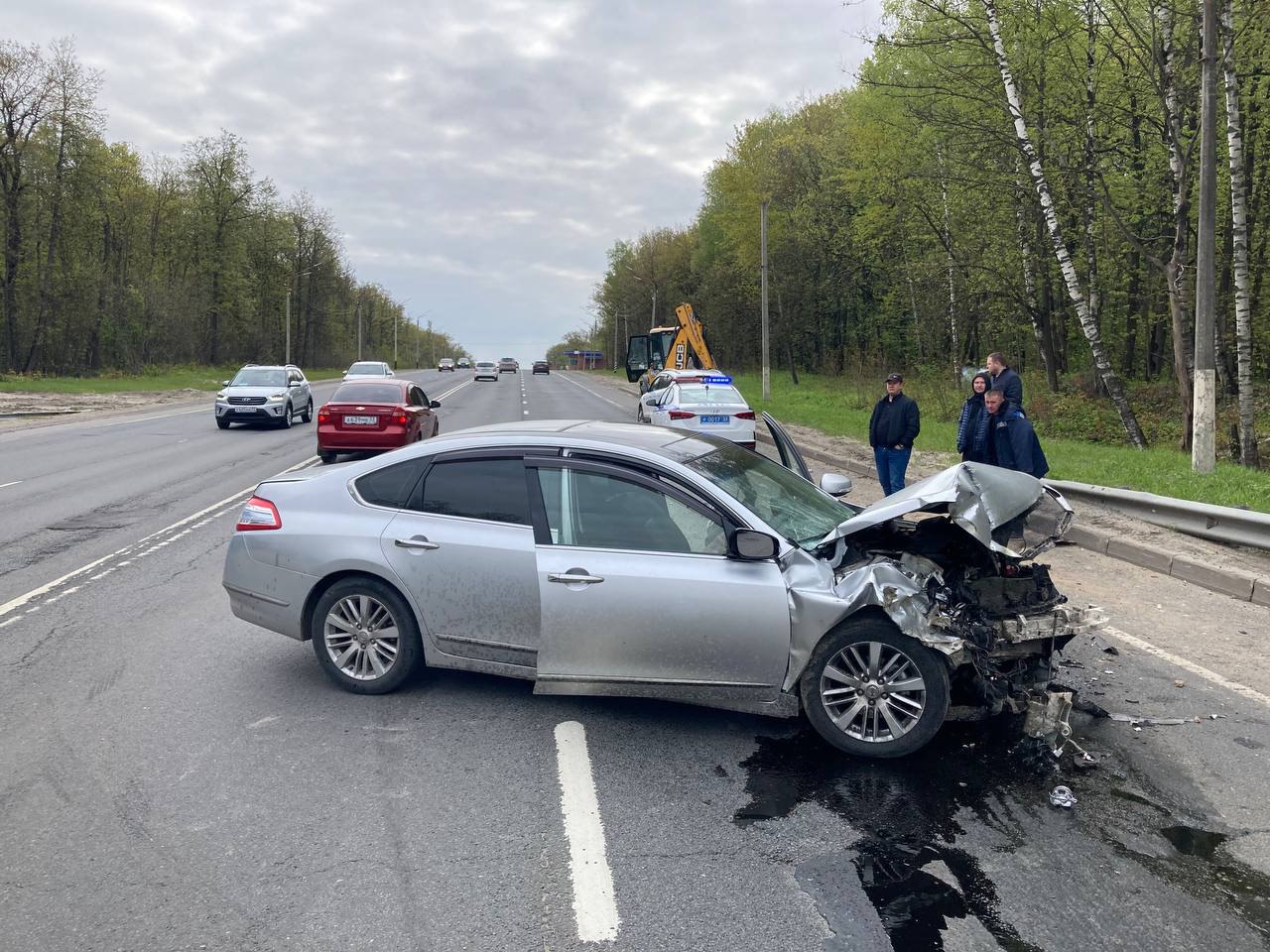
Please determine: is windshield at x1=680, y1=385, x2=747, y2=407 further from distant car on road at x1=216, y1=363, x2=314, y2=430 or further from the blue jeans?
distant car on road at x1=216, y1=363, x2=314, y2=430

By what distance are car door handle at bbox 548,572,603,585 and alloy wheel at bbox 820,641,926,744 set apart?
117 cm

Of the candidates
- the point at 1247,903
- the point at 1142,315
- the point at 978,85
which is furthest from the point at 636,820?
the point at 1142,315

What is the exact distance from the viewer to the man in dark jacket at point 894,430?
11.4 metres

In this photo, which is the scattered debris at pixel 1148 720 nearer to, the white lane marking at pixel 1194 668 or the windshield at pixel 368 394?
the white lane marking at pixel 1194 668

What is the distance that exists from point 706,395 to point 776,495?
13.3 metres

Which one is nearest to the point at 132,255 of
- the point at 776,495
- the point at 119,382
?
the point at 119,382

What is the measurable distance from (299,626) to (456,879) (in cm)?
248

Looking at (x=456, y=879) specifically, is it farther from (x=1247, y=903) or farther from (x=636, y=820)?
(x=1247, y=903)

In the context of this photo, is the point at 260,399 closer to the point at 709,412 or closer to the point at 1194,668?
the point at 709,412

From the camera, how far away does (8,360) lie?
48.7m

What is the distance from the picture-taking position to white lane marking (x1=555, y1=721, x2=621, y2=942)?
10.3 ft

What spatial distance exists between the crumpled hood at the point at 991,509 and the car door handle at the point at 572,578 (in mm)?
1178

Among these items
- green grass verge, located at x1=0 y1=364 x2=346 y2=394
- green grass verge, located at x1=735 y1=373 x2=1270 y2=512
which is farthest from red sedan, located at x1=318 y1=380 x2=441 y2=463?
green grass verge, located at x1=0 y1=364 x2=346 y2=394

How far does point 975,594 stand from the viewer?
4.70 m
